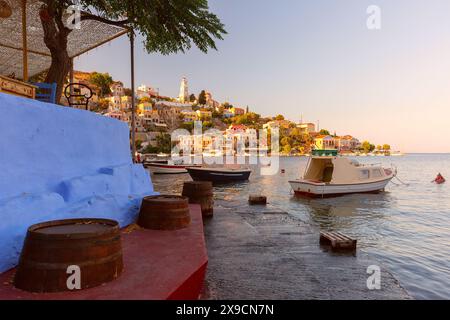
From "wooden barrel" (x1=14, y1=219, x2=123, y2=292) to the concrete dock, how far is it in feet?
7.82

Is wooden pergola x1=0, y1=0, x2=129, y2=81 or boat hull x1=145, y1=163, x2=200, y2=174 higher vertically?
wooden pergola x1=0, y1=0, x2=129, y2=81

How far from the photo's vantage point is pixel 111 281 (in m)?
3.62

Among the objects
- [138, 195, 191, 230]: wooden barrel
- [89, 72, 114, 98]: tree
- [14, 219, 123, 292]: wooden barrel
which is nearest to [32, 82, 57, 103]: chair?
[138, 195, 191, 230]: wooden barrel

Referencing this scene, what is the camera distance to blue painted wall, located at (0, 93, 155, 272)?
4301 millimetres

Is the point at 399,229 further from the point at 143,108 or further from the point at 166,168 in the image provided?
the point at 143,108

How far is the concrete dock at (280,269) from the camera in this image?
19.8 ft

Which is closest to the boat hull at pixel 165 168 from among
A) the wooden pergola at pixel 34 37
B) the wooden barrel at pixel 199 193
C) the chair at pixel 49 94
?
the wooden pergola at pixel 34 37

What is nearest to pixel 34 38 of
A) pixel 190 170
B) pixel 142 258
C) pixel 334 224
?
pixel 142 258

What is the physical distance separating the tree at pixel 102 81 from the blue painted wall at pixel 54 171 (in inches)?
6421

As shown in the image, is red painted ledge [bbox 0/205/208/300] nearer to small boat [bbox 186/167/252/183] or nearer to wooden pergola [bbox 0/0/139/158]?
wooden pergola [bbox 0/0/139/158]

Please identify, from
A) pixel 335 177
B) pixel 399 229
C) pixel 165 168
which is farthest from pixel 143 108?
pixel 399 229

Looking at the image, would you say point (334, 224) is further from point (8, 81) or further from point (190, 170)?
point (190, 170)

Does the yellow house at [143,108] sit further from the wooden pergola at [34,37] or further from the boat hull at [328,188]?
the wooden pergola at [34,37]
